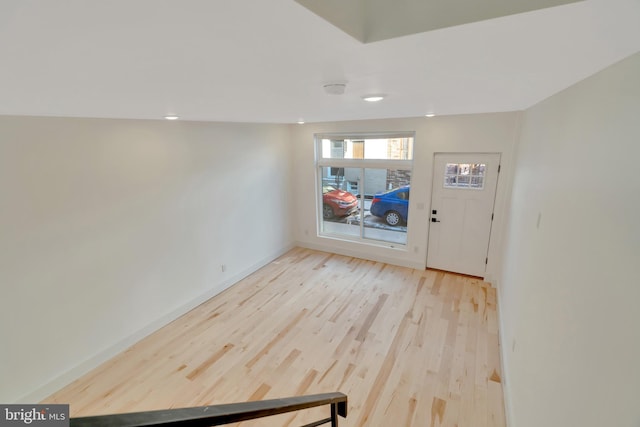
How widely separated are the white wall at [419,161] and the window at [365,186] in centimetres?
17

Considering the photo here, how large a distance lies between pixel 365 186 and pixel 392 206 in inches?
23.6

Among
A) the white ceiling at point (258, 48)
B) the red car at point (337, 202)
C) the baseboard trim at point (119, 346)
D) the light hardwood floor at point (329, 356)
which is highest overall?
the white ceiling at point (258, 48)

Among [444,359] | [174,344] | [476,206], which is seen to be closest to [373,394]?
[444,359]

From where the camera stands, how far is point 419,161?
14.5 feet

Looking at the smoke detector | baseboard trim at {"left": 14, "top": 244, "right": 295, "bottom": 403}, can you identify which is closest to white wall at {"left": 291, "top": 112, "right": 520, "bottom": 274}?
baseboard trim at {"left": 14, "top": 244, "right": 295, "bottom": 403}

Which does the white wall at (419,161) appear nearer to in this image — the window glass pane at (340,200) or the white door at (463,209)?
the white door at (463,209)

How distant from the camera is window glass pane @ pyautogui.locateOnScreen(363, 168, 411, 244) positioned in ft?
15.8

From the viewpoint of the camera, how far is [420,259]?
476 cm

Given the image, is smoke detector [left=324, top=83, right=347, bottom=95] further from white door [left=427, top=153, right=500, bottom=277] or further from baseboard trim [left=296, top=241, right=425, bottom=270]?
baseboard trim [left=296, top=241, right=425, bottom=270]

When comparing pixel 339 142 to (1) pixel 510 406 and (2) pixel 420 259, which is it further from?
(1) pixel 510 406

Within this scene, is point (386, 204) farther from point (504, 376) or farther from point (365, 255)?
point (504, 376)

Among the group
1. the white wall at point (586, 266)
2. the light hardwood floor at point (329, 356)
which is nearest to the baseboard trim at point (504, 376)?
the light hardwood floor at point (329, 356)

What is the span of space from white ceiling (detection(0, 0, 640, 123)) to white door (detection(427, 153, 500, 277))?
3146 millimetres

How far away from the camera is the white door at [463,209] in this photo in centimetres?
411
